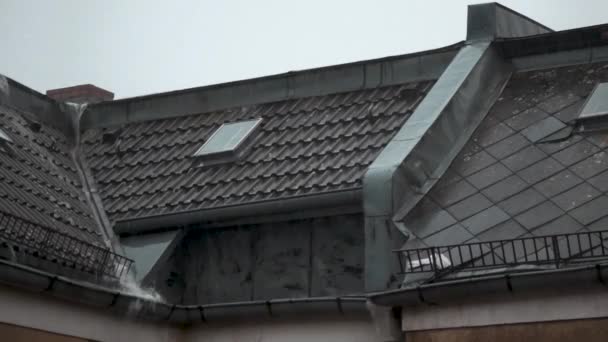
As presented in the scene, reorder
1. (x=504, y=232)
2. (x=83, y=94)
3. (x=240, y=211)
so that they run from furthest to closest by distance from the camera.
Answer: (x=83, y=94) → (x=240, y=211) → (x=504, y=232)

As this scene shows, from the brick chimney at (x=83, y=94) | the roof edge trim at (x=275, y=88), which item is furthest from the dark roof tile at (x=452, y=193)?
the brick chimney at (x=83, y=94)

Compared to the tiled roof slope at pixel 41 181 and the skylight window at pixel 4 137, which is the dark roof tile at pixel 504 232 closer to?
the tiled roof slope at pixel 41 181

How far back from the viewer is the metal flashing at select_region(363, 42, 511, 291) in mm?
12672

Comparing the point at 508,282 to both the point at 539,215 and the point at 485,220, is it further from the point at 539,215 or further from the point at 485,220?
the point at 485,220

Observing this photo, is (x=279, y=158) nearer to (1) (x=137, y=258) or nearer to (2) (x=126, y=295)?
(1) (x=137, y=258)

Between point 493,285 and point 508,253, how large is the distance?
737 millimetres

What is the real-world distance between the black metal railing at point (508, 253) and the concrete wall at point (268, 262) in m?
1.55

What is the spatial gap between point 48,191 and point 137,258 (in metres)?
1.35

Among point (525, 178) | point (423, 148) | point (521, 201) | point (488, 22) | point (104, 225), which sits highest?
point (488, 22)

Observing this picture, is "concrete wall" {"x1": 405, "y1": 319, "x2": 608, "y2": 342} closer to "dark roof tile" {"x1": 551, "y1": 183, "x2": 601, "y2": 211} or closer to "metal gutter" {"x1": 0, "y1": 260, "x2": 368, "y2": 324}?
"metal gutter" {"x1": 0, "y1": 260, "x2": 368, "y2": 324}

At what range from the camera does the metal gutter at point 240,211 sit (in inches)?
546

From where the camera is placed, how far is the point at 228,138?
16.2 m

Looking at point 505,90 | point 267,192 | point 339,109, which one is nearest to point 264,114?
point 339,109

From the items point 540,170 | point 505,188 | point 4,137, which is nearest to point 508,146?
point 540,170
